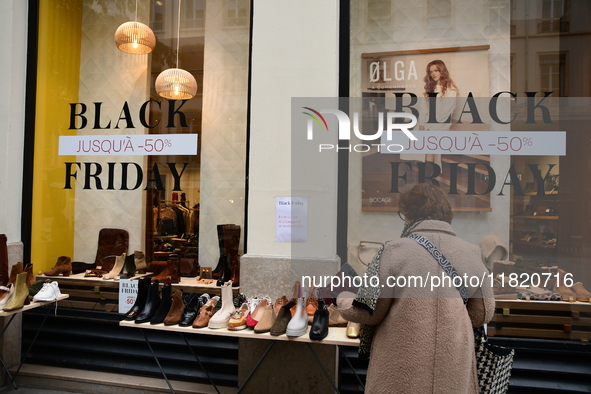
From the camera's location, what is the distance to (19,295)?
3.29m

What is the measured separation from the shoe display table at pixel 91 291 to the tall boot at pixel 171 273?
6 cm

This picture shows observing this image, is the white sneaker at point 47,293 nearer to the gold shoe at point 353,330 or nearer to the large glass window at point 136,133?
the large glass window at point 136,133

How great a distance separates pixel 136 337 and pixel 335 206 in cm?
240

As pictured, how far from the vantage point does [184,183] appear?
→ 3.96m

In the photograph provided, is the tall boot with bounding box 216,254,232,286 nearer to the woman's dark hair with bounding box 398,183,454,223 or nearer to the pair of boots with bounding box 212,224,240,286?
the pair of boots with bounding box 212,224,240,286

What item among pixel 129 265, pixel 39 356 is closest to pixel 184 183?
pixel 129 265

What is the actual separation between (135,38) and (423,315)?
4.01m

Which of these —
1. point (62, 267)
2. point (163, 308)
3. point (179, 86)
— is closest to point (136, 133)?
point (179, 86)

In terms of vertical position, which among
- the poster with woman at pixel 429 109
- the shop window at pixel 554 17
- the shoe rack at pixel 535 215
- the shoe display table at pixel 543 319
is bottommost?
the shoe display table at pixel 543 319

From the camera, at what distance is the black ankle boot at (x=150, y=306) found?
2.90 meters

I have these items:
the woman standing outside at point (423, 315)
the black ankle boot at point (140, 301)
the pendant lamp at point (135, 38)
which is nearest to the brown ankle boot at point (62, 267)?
the black ankle boot at point (140, 301)

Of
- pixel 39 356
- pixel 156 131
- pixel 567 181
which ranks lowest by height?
pixel 39 356

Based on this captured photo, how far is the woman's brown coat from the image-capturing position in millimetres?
1864

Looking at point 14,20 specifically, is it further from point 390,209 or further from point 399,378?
point 399,378
